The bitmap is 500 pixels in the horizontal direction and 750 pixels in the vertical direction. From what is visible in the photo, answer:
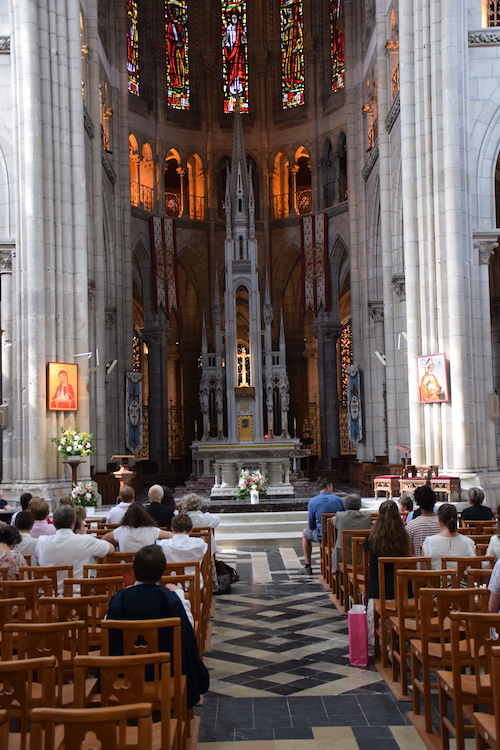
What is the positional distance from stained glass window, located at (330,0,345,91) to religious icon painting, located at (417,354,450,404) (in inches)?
721

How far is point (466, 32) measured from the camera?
1895cm

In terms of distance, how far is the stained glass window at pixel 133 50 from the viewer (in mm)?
33438

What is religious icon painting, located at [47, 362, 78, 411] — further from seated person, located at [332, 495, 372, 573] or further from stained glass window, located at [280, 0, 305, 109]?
stained glass window, located at [280, 0, 305, 109]

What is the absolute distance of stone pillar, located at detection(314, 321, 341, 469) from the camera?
110 ft

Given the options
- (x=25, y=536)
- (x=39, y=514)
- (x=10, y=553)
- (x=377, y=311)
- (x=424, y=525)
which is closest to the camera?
(x=10, y=553)

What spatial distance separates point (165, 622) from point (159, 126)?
31.8 metres

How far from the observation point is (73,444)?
18.4 meters

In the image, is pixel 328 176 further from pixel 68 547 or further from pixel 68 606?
pixel 68 606

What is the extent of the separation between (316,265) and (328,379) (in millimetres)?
4404

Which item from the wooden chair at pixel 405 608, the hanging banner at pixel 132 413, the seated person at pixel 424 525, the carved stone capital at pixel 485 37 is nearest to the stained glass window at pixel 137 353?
the hanging banner at pixel 132 413

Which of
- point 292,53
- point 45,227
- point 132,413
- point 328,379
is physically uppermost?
point 292,53

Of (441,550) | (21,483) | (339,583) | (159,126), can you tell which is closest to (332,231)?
(159,126)

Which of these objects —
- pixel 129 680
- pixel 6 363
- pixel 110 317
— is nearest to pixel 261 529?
pixel 6 363

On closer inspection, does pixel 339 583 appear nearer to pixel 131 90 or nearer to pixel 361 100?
pixel 361 100
